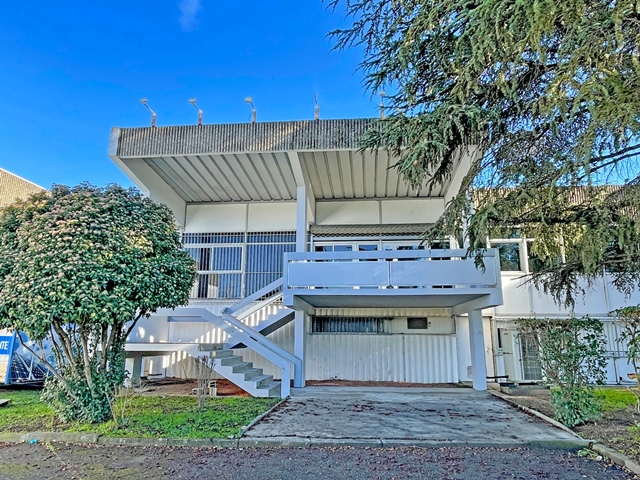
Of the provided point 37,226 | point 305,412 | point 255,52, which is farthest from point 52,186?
point 255,52

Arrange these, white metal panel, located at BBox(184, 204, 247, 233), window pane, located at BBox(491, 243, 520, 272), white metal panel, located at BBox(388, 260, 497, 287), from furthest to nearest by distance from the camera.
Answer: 1. white metal panel, located at BBox(184, 204, 247, 233)
2. window pane, located at BBox(491, 243, 520, 272)
3. white metal panel, located at BBox(388, 260, 497, 287)

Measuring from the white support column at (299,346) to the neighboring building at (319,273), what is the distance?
1.1 inches

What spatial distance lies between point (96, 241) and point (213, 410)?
12.3ft

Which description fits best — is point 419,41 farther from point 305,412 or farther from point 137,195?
point 305,412

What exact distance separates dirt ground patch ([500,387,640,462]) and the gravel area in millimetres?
582

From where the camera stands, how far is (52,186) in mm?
6961

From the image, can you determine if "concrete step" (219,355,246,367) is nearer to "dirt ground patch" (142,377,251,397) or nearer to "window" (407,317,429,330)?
"dirt ground patch" (142,377,251,397)

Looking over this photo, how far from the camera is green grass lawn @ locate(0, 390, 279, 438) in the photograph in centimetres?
624

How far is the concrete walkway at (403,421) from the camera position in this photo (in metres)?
5.88

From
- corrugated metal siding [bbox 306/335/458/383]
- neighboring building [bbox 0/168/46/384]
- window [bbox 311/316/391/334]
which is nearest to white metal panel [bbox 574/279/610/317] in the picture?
corrugated metal siding [bbox 306/335/458/383]

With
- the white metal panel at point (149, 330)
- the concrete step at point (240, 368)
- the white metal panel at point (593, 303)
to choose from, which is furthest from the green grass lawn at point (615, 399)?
the white metal panel at point (149, 330)

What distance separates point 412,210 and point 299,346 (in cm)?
636

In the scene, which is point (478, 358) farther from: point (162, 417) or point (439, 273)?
point (162, 417)

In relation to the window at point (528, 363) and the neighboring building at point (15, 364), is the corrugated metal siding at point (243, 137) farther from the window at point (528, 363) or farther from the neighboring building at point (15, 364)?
the window at point (528, 363)
